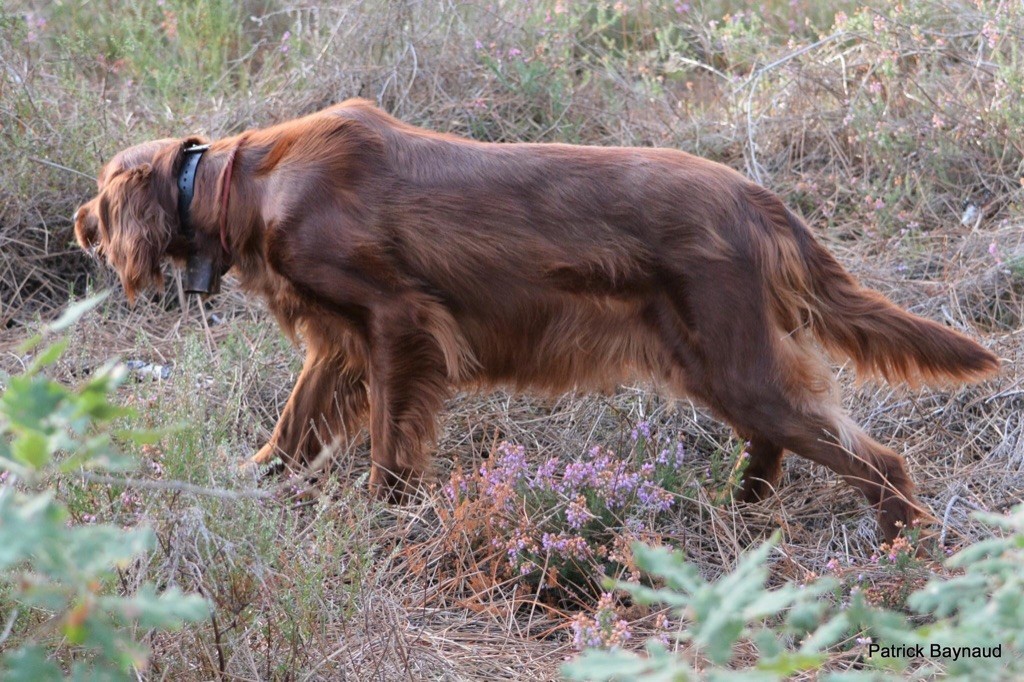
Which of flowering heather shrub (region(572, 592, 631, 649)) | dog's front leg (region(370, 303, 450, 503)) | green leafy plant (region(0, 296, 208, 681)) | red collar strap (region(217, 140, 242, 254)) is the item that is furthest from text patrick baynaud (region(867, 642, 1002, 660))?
red collar strap (region(217, 140, 242, 254))

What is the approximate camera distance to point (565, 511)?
3283 millimetres

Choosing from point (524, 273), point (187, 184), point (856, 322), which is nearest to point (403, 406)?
point (524, 273)

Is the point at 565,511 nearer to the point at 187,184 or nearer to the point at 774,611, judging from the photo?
the point at 187,184

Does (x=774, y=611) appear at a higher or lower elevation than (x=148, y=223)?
higher

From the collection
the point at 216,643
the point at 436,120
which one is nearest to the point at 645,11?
the point at 436,120

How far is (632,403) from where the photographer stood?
411 centimetres

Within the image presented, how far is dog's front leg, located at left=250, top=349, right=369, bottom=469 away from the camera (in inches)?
155

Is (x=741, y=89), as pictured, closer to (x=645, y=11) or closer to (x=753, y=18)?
(x=753, y=18)

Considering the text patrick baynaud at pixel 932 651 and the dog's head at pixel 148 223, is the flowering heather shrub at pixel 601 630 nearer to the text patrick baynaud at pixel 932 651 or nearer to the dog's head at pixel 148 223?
the text patrick baynaud at pixel 932 651

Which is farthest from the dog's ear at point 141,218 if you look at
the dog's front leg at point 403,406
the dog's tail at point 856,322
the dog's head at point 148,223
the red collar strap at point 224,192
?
the dog's tail at point 856,322

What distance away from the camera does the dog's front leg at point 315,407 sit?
3.95 m

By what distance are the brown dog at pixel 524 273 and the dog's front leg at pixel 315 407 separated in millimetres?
171

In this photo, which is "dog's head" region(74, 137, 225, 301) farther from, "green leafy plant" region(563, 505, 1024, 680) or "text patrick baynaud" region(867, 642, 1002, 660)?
"green leafy plant" region(563, 505, 1024, 680)

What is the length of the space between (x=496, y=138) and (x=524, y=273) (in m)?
2.09
